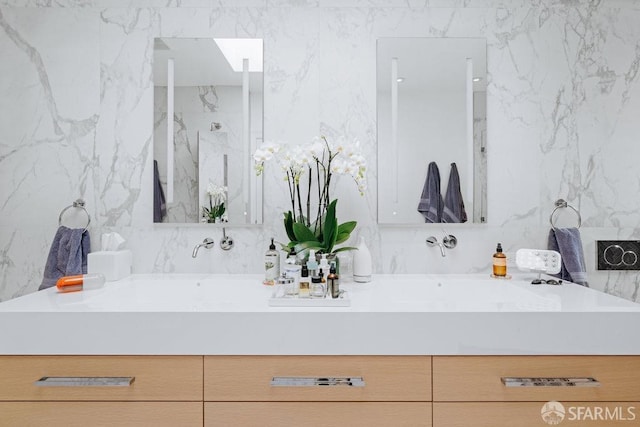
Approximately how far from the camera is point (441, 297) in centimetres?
149

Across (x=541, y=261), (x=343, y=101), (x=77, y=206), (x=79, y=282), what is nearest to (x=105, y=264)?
(x=79, y=282)

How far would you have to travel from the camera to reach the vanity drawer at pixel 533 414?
109 cm

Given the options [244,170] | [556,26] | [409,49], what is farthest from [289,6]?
[556,26]

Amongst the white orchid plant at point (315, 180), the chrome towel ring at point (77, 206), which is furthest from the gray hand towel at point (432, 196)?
the chrome towel ring at point (77, 206)

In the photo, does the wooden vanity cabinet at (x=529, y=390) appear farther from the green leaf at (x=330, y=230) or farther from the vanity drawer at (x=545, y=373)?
the green leaf at (x=330, y=230)

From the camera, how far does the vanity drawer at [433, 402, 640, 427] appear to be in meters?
1.09

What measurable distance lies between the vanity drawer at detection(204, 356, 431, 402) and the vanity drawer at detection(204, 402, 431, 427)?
2 centimetres

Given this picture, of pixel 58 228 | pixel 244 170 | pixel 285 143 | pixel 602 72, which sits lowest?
pixel 58 228

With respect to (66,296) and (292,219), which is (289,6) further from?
(66,296)

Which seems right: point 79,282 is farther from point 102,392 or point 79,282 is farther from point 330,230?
point 330,230

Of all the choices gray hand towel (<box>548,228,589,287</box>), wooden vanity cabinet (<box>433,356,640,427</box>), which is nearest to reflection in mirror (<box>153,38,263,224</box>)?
wooden vanity cabinet (<box>433,356,640,427</box>)

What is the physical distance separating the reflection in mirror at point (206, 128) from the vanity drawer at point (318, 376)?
2.44 ft

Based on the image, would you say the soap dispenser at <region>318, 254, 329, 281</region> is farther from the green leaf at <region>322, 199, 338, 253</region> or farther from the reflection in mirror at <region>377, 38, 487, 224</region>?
the reflection in mirror at <region>377, 38, 487, 224</region>

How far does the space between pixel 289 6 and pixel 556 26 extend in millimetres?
1183
